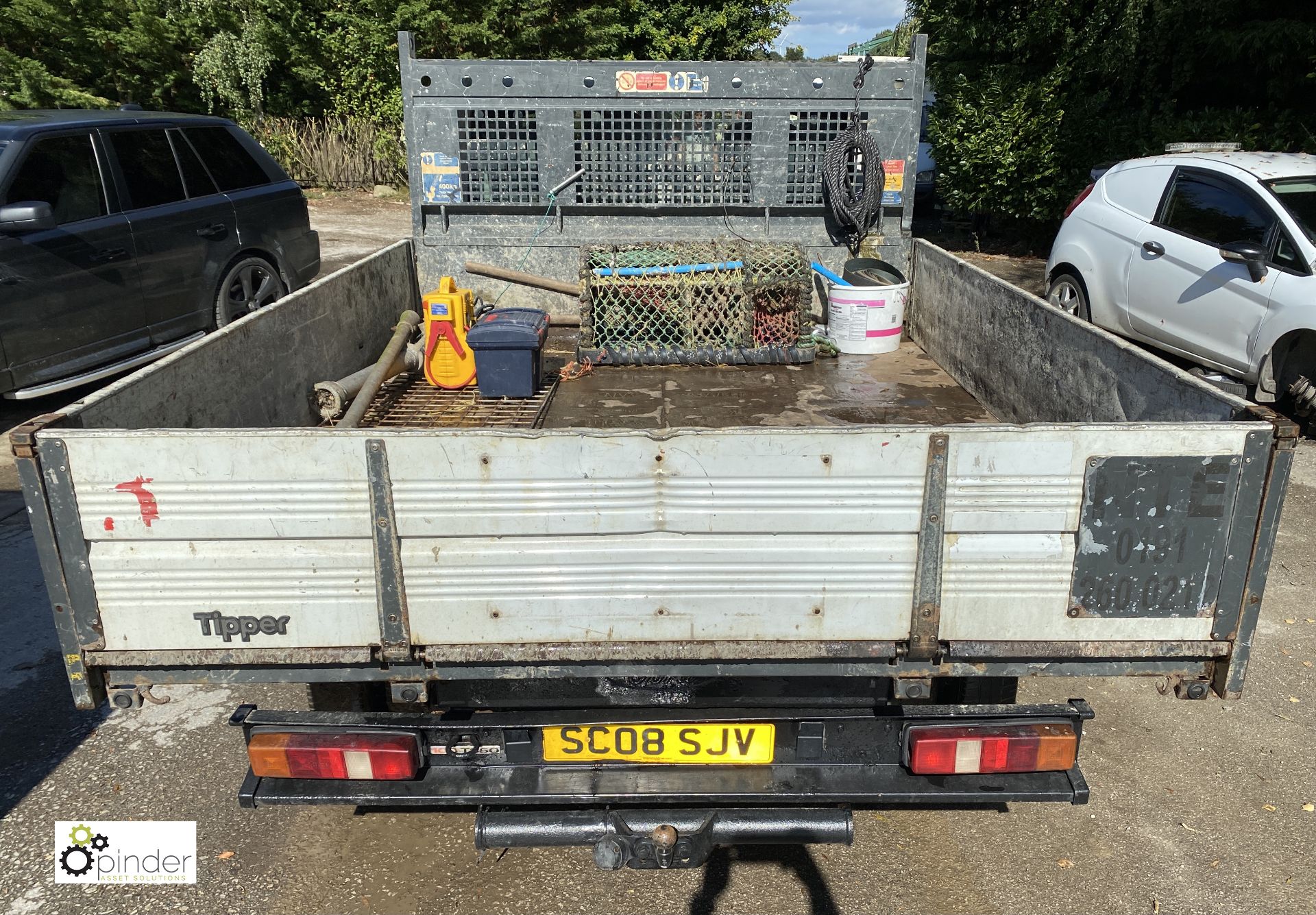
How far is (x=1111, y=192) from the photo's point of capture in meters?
7.97

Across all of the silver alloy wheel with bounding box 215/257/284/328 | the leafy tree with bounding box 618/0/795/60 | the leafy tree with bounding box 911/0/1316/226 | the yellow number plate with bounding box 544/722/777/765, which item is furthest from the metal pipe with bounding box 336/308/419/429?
the leafy tree with bounding box 618/0/795/60

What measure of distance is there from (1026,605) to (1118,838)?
1.53 m

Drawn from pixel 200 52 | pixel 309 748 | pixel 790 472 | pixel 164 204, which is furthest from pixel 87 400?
pixel 200 52

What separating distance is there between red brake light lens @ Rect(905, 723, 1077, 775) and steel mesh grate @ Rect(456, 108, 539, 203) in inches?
155

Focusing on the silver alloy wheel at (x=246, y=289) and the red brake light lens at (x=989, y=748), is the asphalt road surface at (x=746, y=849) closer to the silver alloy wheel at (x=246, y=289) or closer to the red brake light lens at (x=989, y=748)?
the red brake light lens at (x=989, y=748)

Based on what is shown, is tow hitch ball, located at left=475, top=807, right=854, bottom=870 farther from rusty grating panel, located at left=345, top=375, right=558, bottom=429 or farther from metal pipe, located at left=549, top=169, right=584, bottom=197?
metal pipe, located at left=549, top=169, right=584, bottom=197

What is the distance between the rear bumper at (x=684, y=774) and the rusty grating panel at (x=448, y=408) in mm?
1954

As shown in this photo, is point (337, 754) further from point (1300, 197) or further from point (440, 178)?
point (1300, 197)

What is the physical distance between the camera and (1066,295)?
328 inches

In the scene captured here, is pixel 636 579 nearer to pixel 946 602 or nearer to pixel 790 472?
pixel 790 472

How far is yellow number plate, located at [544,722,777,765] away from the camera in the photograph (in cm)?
250

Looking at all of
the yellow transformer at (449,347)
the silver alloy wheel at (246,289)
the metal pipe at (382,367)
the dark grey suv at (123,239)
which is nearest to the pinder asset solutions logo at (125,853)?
the metal pipe at (382,367)

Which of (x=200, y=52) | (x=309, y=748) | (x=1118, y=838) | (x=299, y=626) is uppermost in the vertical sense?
(x=200, y=52)

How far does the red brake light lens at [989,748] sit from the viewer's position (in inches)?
97.3
